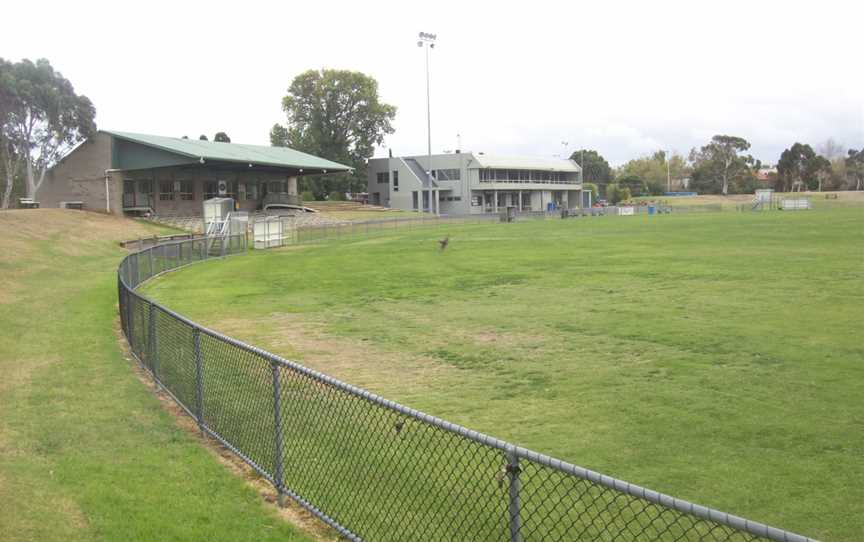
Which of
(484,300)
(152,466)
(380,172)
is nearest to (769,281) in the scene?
(484,300)

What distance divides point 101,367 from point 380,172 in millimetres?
91320

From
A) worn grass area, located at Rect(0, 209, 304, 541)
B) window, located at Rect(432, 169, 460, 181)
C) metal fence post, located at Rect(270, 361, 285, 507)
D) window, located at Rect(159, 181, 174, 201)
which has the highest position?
window, located at Rect(432, 169, 460, 181)

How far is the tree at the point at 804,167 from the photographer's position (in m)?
144

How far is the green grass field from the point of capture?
23.4ft

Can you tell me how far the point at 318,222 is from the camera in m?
67.7

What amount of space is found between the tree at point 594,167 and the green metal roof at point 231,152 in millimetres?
102590

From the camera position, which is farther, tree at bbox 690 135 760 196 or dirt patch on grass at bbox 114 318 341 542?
tree at bbox 690 135 760 196

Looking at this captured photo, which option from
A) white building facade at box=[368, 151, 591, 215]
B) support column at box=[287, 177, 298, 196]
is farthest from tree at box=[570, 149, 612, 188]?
support column at box=[287, 177, 298, 196]

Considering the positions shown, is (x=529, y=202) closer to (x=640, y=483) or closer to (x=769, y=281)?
(x=769, y=281)

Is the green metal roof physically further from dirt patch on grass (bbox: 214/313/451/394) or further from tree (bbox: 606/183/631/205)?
tree (bbox: 606/183/631/205)

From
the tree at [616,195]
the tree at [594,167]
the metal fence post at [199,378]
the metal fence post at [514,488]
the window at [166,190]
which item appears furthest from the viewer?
the tree at [594,167]

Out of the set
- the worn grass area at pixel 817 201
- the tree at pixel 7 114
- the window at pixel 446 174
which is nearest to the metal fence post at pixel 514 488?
the tree at pixel 7 114

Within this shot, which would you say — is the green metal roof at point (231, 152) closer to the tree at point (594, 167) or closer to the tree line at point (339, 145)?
the tree line at point (339, 145)

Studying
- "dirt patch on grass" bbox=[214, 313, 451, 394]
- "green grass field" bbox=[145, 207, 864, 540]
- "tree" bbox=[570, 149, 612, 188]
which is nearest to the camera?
"green grass field" bbox=[145, 207, 864, 540]
